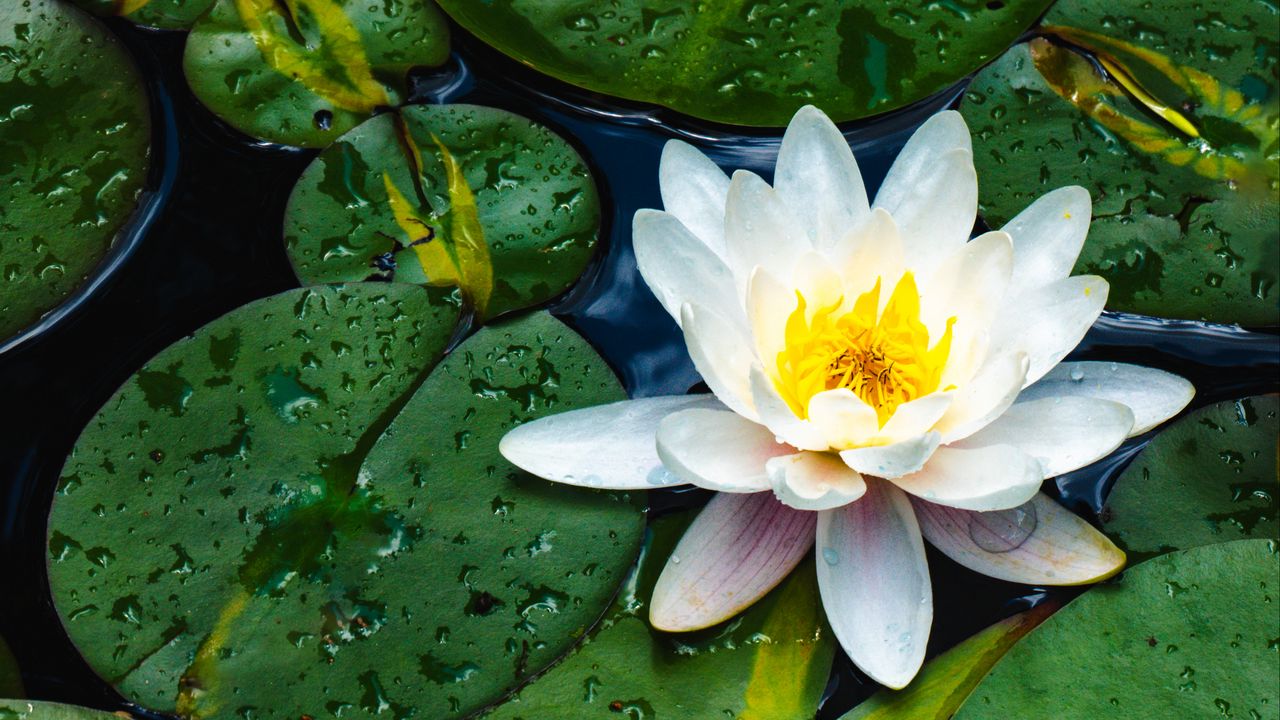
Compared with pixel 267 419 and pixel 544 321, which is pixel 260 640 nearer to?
pixel 267 419

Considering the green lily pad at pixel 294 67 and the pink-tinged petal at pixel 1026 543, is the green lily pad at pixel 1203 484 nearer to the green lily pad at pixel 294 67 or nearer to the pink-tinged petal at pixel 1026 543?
the pink-tinged petal at pixel 1026 543

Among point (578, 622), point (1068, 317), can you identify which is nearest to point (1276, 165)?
point (1068, 317)

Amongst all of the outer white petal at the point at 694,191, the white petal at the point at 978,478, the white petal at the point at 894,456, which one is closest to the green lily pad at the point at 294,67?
the outer white petal at the point at 694,191

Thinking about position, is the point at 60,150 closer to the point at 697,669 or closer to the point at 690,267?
the point at 690,267

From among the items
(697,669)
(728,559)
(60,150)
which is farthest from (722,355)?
(60,150)

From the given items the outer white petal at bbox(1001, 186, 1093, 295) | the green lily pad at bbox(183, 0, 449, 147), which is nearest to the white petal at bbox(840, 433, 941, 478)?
the outer white petal at bbox(1001, 186, 1093, 295)
